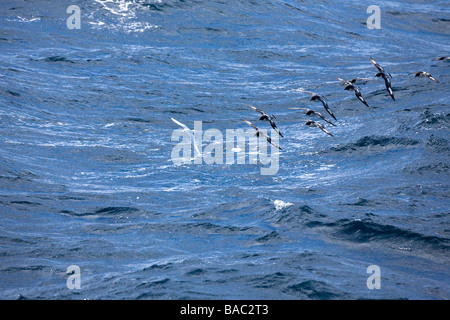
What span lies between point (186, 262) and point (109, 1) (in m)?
26.3

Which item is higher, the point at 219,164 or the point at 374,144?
the point at 374,144

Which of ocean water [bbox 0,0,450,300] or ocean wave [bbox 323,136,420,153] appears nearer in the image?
ocean water [bbox 0,0,450,300]

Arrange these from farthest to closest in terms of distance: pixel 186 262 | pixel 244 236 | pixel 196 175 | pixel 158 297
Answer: pixel 196 175 → pixel 244 236 → pixel 186 262 → pixel 158 297

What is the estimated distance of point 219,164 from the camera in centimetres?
2539

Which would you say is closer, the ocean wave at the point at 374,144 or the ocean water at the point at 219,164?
the ocean water at the point at 219,164

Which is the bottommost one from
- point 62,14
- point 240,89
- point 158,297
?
point 158,297

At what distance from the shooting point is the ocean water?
56.6 ft

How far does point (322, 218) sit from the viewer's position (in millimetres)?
20219

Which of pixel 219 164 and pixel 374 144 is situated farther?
pixel 374 144

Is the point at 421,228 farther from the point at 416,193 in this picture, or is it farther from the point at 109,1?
the point at 109,1

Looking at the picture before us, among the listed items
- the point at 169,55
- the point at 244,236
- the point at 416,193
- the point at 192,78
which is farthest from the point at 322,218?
Answer: the point at 169,55

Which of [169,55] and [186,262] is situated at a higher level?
[169,55]

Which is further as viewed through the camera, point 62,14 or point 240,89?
Result: point 62,14

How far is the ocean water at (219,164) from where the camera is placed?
56.6 feet
